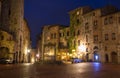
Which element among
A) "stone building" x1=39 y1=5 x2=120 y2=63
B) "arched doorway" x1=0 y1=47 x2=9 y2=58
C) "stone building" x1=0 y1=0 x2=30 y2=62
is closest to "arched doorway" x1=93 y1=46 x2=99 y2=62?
"stone building" x1=39 y1=5 x2=120 y2=63

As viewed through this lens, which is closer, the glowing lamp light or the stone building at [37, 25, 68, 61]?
the glowing lamp light

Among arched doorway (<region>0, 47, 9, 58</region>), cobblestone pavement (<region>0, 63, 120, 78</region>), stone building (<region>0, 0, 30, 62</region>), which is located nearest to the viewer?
cobblestone pavement (<region>0, 63, 120, 78</region>)

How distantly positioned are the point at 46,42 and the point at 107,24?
98.3 ft

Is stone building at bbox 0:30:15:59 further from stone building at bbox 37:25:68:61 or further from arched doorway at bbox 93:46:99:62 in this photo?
arched doorway at bbox 93:46:99:62

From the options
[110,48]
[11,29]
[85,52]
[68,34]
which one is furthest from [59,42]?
[110,48]

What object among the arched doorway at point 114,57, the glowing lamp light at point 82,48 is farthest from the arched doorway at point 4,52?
the arched doorway at point 114,57

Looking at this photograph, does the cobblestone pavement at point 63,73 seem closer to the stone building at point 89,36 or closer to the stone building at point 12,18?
the stone building at point 89,36

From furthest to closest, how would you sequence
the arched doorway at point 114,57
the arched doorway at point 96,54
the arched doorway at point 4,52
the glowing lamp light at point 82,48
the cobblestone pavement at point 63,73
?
1. the glowing lamp light at point 82,48
2. the arched doorway at point 96,54
3. the arched doorway at point 4,52
4. the arched doorway at point 114,57
5. the cobblestone pavement at point 63,73

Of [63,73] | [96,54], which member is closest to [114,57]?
[96,54]

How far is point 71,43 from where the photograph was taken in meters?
67.4

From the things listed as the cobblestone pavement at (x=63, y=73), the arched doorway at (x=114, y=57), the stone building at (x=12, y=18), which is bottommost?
the cobblestone pavement at (x=63, y=73)

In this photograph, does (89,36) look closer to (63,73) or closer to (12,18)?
(12,18)

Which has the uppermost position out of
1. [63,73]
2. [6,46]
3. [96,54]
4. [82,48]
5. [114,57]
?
[6,46]

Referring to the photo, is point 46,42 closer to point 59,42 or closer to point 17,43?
point 59,42
